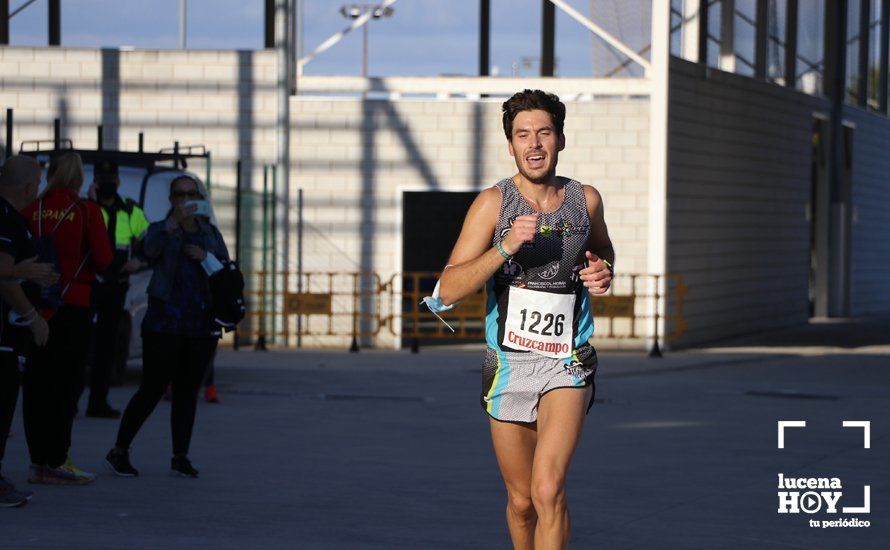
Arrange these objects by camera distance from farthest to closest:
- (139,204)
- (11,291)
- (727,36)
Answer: (727,36) → (139,204) → (11,291)

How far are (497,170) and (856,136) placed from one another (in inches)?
487

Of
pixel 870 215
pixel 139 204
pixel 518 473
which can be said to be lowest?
pixel 518 473

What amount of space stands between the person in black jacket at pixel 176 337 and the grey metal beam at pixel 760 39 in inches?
727

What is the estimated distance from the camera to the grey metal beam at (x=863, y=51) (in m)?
32.9

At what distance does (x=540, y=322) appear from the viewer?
19.1 ft

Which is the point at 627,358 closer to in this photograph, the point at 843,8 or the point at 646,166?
the point at 646,166

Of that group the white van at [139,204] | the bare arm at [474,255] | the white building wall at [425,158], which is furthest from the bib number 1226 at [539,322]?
the white building wall at [425,158]

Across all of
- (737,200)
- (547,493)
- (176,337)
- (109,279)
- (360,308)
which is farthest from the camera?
(737,200)

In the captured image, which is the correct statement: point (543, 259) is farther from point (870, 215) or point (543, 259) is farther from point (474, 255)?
point (870, 215)

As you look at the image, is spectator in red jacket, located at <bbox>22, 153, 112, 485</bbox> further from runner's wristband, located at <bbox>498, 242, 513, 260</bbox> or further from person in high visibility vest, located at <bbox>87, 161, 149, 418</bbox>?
runner's wristband, located at <bbox>498, 242, 513, 260</bbox>

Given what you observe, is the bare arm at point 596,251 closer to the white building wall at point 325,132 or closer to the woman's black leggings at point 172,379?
the woman's black leggings at point 172,379

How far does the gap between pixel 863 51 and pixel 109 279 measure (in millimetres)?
24603

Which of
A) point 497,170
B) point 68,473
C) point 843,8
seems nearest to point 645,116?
point 497,170

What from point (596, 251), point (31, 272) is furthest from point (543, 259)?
point (31, 272)
